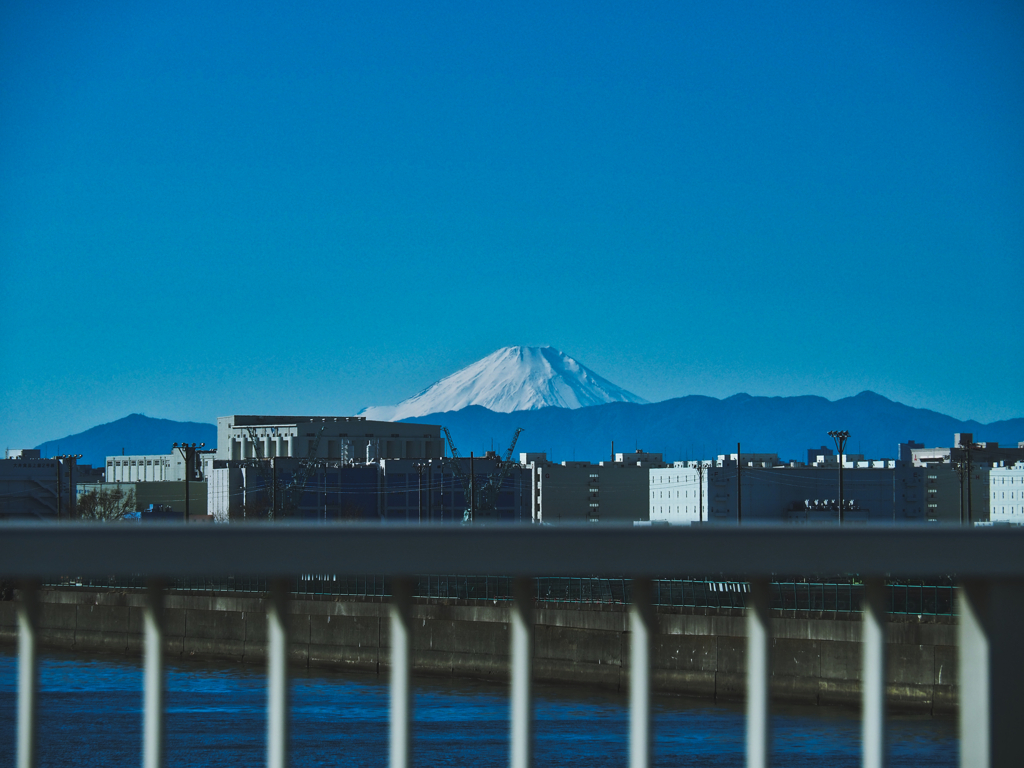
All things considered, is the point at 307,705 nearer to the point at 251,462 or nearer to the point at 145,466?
the point at 251,462

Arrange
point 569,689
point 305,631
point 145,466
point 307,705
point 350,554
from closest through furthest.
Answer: point 350,554 → point 307,705 → point 569,689 → point 305,631 → point 145,466

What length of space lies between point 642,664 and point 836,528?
354 millimetres

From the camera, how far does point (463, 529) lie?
68.4 inches

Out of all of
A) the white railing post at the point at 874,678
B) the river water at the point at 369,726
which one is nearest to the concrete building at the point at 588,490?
the river water at the point at 369,726

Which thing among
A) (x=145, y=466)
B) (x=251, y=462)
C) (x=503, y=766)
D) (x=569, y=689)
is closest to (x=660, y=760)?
(x=503, y=766)

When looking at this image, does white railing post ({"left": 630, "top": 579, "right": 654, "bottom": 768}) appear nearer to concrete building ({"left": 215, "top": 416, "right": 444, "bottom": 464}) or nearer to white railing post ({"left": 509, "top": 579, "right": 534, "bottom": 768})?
white railing post ({"left": 509, "top": 579, "right": 534, "bottom": 768})

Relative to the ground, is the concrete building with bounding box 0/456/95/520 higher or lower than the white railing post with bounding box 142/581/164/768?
higher

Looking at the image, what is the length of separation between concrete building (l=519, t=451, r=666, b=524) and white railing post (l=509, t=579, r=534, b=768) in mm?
86497

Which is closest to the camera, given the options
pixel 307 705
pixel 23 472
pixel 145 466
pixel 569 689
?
pixel 307 705

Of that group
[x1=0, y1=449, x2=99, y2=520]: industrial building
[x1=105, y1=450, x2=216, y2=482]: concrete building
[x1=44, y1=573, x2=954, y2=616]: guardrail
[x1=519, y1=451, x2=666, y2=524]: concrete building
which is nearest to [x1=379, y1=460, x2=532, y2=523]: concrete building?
[x1=519, y1=451, x2=666, y2=524]: concrete building

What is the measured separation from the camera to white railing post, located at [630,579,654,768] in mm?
1767

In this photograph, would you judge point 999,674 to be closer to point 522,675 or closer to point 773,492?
point 522,675

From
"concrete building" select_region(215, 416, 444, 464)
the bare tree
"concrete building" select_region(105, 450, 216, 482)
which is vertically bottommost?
the bare tree

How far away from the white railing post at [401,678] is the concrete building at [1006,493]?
87880 mm
